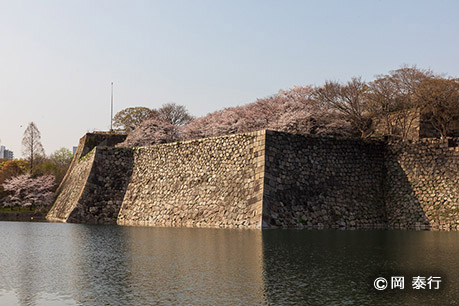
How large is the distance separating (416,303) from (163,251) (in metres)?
8.21

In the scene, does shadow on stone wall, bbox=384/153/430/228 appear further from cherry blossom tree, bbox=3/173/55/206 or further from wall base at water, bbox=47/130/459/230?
cherry blossom tree, bbox=3/173/55/206

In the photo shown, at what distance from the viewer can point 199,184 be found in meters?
30.3

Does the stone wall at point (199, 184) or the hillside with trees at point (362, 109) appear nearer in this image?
the stone wall at point (199, 184)

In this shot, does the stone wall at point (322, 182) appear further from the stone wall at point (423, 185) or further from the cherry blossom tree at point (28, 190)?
the cherry blossom tree at point (28, 190)

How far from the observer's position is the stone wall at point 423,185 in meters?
27.6

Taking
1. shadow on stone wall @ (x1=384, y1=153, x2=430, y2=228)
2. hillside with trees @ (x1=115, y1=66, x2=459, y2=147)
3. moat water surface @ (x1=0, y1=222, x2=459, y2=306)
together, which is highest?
hillside with trees @ (x1=115, y1=66, x2=459, y2=147)

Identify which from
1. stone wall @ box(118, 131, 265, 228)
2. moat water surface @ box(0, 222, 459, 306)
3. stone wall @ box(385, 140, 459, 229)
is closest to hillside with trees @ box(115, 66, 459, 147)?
stone wall @ box(385, 140, 459, 229)

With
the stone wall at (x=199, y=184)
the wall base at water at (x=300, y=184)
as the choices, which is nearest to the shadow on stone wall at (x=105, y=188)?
the stone wall at (x=199, y=184)

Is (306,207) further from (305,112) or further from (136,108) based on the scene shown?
(136,108)

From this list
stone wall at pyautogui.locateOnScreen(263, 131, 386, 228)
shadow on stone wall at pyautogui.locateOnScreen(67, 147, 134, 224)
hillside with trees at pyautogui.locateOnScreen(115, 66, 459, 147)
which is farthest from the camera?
shadow on stone wall at pyautogui.locateOnScreen(67, 147, 134, 224)

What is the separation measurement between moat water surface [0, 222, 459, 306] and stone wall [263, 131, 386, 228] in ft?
34.0

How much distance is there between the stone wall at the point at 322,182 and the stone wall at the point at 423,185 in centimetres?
85

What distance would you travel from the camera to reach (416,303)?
24.2ft

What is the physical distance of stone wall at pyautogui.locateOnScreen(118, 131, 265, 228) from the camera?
2684cm
